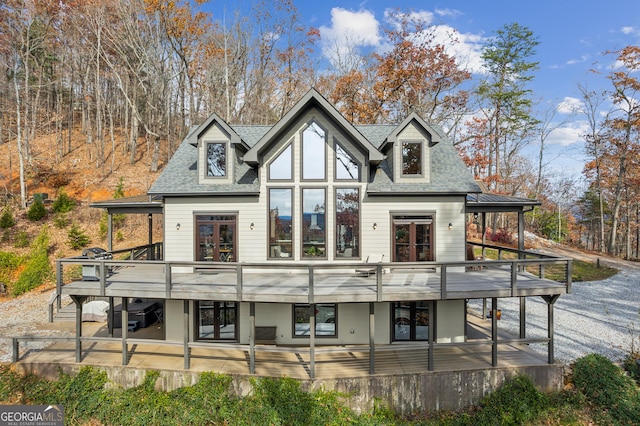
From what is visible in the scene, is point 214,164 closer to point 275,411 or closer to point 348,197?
point 348,197

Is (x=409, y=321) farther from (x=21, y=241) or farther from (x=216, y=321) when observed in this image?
(x=21, y=241)

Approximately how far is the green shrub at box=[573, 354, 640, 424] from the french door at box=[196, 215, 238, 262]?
11.3 meters

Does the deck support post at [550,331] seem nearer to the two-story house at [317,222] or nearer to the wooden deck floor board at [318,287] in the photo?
the wooden deck floor board at [318,287]

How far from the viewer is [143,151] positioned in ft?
109

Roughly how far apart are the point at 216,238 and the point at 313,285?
14.5ft

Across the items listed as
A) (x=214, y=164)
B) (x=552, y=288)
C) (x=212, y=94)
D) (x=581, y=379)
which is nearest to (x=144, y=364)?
(x=214, y=164)

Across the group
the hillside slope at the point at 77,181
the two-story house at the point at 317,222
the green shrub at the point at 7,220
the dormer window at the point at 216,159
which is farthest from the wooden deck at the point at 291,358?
the green shrub at the point at 7,220

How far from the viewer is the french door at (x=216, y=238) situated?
1088 centimetres

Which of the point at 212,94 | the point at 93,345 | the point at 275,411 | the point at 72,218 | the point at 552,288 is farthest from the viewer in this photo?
the point at 212,94

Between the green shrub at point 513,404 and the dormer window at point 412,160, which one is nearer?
the green shrub at point 513,404

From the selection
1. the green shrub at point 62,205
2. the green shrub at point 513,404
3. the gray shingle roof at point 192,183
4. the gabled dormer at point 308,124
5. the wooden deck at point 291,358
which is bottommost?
the green shrub at point 513,404

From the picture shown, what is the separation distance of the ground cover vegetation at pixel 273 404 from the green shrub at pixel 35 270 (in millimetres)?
9820

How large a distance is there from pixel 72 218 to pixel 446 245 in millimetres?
25035

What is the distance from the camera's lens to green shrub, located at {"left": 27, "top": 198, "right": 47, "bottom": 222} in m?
21.2
